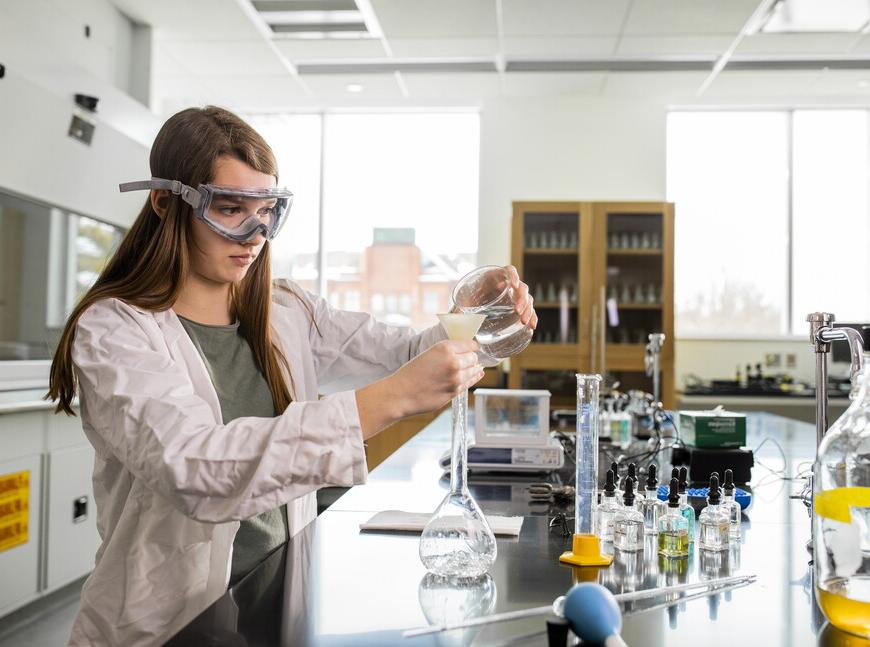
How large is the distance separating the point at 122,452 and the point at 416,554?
0.46 m

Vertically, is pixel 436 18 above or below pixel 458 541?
above

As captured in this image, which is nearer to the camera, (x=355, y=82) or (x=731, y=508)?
(x=731, y=508)

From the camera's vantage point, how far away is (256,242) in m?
1.40

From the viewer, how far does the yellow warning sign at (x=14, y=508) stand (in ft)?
9.30

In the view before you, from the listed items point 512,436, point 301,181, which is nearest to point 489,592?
point 512,436

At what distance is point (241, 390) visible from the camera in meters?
1.50

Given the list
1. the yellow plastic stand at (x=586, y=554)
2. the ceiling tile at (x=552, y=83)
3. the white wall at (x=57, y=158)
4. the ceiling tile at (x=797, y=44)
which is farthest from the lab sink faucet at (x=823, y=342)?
the ceiling tile at (x=552, y=83)

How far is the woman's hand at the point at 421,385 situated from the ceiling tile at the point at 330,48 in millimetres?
4213

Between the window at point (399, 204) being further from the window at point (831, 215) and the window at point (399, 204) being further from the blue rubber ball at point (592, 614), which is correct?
the blue rubber ball at point (592, 614)

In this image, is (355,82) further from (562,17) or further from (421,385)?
(421,385)

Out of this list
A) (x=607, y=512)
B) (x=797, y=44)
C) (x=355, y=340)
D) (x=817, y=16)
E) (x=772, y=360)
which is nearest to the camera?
(x=607, y=512)

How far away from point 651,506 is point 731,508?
13 cm

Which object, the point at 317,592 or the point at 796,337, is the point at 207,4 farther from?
the point at 796,337

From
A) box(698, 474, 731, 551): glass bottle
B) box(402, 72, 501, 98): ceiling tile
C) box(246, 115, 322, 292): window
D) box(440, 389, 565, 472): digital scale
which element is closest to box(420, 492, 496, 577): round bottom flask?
box(698, 474, 731, 551): glass bottle
